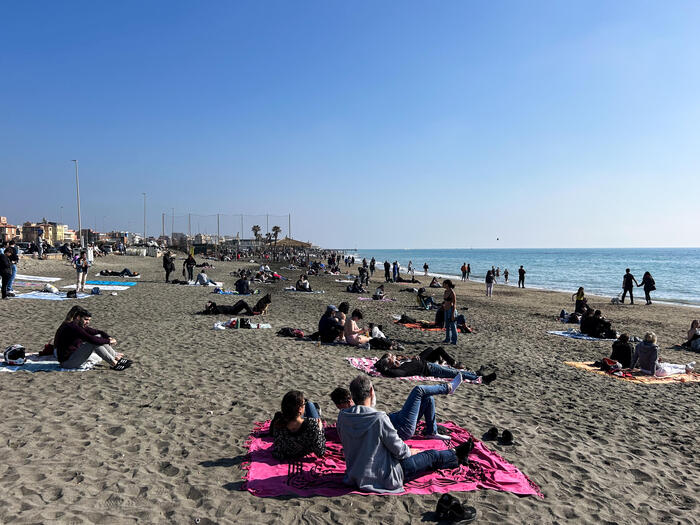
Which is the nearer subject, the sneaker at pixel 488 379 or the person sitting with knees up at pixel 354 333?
the sneaker at pixel 488 379

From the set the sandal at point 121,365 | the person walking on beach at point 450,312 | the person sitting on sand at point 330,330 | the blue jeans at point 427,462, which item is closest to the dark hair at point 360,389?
the blue jeans at point 427,462

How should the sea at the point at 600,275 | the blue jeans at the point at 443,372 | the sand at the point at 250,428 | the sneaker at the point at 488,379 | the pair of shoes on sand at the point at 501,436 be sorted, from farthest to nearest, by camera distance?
the sea at the point at 600,275, the blue jeans at the point at 443,372, the sneaker at the point at 488,379, the pair of shoes on sand at the point at 501,436, the sand at the point at 250,428

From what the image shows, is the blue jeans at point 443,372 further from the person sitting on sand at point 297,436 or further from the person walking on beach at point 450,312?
the person sitting on sand at point 297,436

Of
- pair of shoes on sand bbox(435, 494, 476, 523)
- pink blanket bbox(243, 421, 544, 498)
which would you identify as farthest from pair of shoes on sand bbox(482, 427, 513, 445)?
pair of shoes on sand bbox(435, 494, 476, 523)

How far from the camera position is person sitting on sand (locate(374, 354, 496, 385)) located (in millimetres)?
8070

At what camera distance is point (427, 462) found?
14.0ft

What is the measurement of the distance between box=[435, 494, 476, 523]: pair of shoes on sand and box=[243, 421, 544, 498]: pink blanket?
39 cm

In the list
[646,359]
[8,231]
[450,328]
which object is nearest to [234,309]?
[450,328]

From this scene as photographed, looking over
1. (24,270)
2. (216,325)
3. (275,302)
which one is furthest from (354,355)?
(24,270)

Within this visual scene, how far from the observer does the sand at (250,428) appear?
150 inches

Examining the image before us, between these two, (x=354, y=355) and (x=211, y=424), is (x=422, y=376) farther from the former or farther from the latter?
(x=211, y=424)

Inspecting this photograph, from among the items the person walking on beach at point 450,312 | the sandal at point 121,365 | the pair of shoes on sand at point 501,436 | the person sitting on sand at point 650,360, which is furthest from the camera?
the person walking on beach at point 450,312

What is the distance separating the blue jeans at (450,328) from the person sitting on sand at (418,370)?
10.5 feet

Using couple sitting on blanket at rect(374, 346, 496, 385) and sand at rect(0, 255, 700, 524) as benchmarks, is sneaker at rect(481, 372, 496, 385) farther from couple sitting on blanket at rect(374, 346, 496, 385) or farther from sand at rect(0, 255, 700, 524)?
sand at rect(0, 255, 700, 524)
